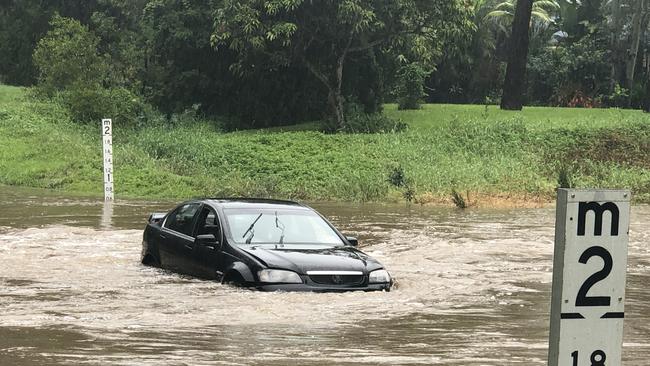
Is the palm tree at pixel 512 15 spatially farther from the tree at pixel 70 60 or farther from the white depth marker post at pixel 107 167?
the white depth marker post at pixel 107 167

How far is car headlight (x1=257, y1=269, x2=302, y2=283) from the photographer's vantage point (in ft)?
34.6

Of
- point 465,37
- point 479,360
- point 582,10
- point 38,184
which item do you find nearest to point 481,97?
point 582,10

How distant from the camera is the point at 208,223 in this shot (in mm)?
12070

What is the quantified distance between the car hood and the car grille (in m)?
0.07

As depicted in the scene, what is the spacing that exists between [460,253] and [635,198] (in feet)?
39.2

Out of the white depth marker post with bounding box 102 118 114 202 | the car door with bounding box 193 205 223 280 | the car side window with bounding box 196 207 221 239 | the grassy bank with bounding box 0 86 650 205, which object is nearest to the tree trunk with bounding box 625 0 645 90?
the grassy bank with bounding box 0 86 650 205

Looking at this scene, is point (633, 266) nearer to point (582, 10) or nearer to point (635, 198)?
point (635, 198)

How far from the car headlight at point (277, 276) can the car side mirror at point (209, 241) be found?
42.1 inches

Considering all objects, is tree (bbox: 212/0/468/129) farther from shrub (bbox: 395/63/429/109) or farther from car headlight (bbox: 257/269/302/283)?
car headlight (bbox: 257/269/302/283)

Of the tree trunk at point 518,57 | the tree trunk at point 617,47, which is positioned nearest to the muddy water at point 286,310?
the tree trunk at point 518,57

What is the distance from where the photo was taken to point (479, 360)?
7.86 m

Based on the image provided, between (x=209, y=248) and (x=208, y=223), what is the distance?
0.54m

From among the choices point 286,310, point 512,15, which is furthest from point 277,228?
point 512,15

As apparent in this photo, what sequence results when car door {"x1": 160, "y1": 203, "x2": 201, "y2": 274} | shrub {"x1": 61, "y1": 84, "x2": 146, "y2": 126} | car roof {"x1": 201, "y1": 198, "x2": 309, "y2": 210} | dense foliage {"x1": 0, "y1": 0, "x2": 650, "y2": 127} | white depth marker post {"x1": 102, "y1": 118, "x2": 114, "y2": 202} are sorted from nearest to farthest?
1. car door {"x1": 160, "y1": 203, "x2": 201, "y2": 274}
2. car roof {"x1": 201, "y1": 198, "x2": 309, "y2": 210}
3. white depth marker post {"x1": 102, "y1": 118, "x2": 114, "y2": 202}
4. dense foliage {"x1": 0, "y1": 0, "x2": 650, "y2": 127}
5. shrub {"x1": 61, "y1": 84, "x2": 146, "y2": 126}
